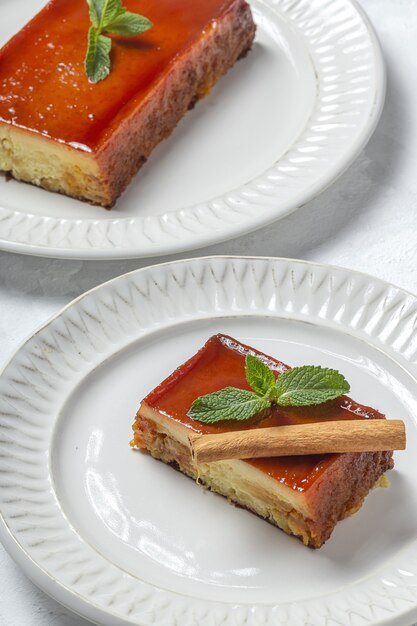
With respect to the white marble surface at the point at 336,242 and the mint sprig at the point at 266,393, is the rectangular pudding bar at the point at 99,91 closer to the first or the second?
the white marble surface at the point at 336,242

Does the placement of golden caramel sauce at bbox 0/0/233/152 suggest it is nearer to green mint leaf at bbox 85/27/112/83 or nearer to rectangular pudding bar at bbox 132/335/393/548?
green mint leaf at bbox 85/27/112/83

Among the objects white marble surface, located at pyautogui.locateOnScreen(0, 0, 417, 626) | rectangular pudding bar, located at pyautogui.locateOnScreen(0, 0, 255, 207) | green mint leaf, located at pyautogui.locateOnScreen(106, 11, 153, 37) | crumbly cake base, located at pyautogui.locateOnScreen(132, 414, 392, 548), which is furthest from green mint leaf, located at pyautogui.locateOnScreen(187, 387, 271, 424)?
green mint leaf, located at pyautogui.locateOnScreen(106, 11, 153, 37)

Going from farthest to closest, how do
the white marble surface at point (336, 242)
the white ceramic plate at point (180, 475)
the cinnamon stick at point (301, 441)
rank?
1. the white marble surface at point (336, 242)
2. the cinnamon stick at point (301, 441)
3. the white ceramic plate at point (180, 475)

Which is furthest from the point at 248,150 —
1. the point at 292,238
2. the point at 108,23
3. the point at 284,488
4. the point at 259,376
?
the point at 284,488

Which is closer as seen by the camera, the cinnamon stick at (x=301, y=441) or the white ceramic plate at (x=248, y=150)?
the cinnamon stick at (x=301, y=441)

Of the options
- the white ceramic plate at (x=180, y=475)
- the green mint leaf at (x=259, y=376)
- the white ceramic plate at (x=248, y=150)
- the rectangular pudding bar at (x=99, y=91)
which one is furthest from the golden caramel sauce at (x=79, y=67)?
the green mint leaf at (x=259, y=376)

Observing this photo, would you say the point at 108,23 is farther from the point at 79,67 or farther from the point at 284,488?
the point at 284,488
